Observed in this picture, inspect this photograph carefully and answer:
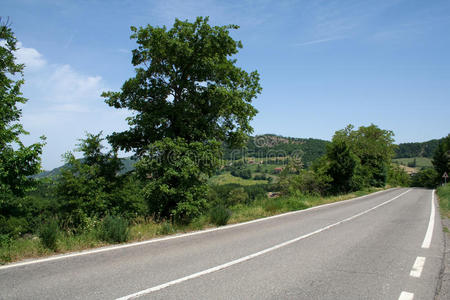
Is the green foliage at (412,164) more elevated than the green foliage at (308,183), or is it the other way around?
the green foliage at (308,183)

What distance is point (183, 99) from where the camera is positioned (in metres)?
13.3

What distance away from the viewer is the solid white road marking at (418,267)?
477cm

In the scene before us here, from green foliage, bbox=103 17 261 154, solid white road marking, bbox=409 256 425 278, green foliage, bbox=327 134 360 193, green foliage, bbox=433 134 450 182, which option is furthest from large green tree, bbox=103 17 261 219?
green foliage, bbox=433 134 450 182

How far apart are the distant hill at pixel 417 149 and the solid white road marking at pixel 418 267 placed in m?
193

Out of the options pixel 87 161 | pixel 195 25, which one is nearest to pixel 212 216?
pixel 87 161

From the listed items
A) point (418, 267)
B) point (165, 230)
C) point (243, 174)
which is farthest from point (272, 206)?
point (243, 174)

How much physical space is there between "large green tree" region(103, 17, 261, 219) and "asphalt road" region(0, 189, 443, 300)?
14.5ft

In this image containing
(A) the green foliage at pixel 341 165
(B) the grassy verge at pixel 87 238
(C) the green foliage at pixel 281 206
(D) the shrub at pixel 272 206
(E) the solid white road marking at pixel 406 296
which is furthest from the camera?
(A) the green foliage at pixel 341 165

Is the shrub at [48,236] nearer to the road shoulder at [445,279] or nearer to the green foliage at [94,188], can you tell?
the green foliage at [94,188]

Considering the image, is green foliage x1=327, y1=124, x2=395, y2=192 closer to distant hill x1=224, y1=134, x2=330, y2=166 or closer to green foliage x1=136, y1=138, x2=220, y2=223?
distant hill x1=224, y1=134, x2=330, y2=166

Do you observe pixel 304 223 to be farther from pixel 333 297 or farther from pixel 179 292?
pixel 179 292

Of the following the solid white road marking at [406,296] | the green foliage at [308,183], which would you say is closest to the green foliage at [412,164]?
the green foliage at [308,183]

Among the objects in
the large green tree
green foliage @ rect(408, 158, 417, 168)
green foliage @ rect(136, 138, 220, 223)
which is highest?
the large green tree

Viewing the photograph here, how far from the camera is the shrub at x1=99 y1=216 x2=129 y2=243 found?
693 cm
